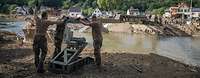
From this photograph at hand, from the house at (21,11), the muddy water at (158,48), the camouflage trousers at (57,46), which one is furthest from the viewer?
the house at (21,11)

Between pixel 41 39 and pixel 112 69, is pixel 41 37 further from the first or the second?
pixel 112 69

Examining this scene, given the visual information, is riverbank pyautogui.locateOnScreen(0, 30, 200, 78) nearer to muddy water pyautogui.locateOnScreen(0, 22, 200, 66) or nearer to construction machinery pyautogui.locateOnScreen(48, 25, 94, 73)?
construction machinery pyautogui.locateOnScreen(48, 25, 94, 73)

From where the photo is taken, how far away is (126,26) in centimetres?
7675

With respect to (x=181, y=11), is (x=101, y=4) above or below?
above

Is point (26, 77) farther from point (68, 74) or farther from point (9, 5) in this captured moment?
point (9, 5)

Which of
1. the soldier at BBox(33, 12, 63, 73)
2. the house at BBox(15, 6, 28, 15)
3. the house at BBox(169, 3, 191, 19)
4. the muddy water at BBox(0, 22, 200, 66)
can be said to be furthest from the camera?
the house at BBox(15, 6, 28, 15)

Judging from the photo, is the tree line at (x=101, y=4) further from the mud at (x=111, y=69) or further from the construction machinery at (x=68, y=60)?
the construction machinery at (x=68, y=60)

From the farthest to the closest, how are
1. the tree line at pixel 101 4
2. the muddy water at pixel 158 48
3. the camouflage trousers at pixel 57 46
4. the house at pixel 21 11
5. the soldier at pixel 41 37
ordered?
the house at pixel 21 11 < the tree line at pixel 101 4 < the muddy water at pixel 158 48 < the camouflage trousers at pixel 57 46 < the soldier at pixel 41 37

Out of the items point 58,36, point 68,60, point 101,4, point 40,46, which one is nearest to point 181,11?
point 101,4

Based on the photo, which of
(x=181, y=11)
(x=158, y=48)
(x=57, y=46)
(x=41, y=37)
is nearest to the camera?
(x=41, y=37)

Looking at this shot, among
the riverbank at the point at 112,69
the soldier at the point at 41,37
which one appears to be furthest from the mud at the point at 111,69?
the soldier at the point at 41,37

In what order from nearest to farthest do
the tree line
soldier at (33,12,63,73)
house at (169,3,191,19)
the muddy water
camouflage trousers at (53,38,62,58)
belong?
soldier at (33,12,63,73)
camouflage trousers at (53,38,62,58)
the muddy water
house at (169,3,191,19)
the tree line

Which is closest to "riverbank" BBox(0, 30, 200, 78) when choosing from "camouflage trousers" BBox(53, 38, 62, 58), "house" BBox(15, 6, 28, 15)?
"camouflage trousers" BBox(53, 38, 62, 58)

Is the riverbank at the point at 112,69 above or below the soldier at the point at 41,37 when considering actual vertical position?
below
